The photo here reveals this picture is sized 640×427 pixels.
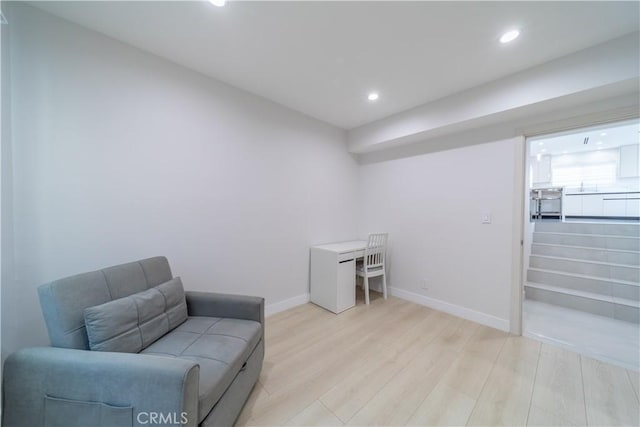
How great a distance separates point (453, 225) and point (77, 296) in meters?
3.35

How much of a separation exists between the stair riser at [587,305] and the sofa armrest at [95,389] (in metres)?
4.19

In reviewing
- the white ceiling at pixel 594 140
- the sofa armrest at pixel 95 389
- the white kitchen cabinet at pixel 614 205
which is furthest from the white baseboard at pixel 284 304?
the white kitchen cabinet at pixel 614 205

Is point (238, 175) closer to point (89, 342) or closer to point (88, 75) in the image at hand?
point (88, 75)

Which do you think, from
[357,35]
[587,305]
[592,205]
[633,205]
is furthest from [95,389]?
[592,205]

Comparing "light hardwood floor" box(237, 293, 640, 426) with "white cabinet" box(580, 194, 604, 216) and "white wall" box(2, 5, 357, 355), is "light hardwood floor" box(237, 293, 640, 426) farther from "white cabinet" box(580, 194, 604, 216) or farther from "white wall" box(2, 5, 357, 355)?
"white cabinet" box(580, 194, 604, 216)

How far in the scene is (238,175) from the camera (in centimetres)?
247

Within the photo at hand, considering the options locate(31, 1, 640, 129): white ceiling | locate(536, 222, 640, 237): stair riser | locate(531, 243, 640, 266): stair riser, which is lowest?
locate(531, 243, 640, 266): stair riser

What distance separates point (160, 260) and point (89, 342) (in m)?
0.64

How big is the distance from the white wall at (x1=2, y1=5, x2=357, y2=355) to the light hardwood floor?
101 centimetres

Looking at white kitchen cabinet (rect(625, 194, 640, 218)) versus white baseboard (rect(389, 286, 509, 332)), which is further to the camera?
white kitchen cabinet (rect(625, 194, 640, 218))

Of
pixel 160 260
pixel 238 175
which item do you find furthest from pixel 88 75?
pixel 160 260

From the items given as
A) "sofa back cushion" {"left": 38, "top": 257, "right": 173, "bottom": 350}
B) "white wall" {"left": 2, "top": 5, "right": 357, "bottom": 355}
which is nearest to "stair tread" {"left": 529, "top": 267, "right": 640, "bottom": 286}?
"white wall" {"left": 2, "top": 5, "right": 357, "bottom": 355}

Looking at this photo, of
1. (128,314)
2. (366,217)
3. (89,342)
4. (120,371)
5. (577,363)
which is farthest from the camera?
(366,217)

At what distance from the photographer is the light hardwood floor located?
4.66 ft
